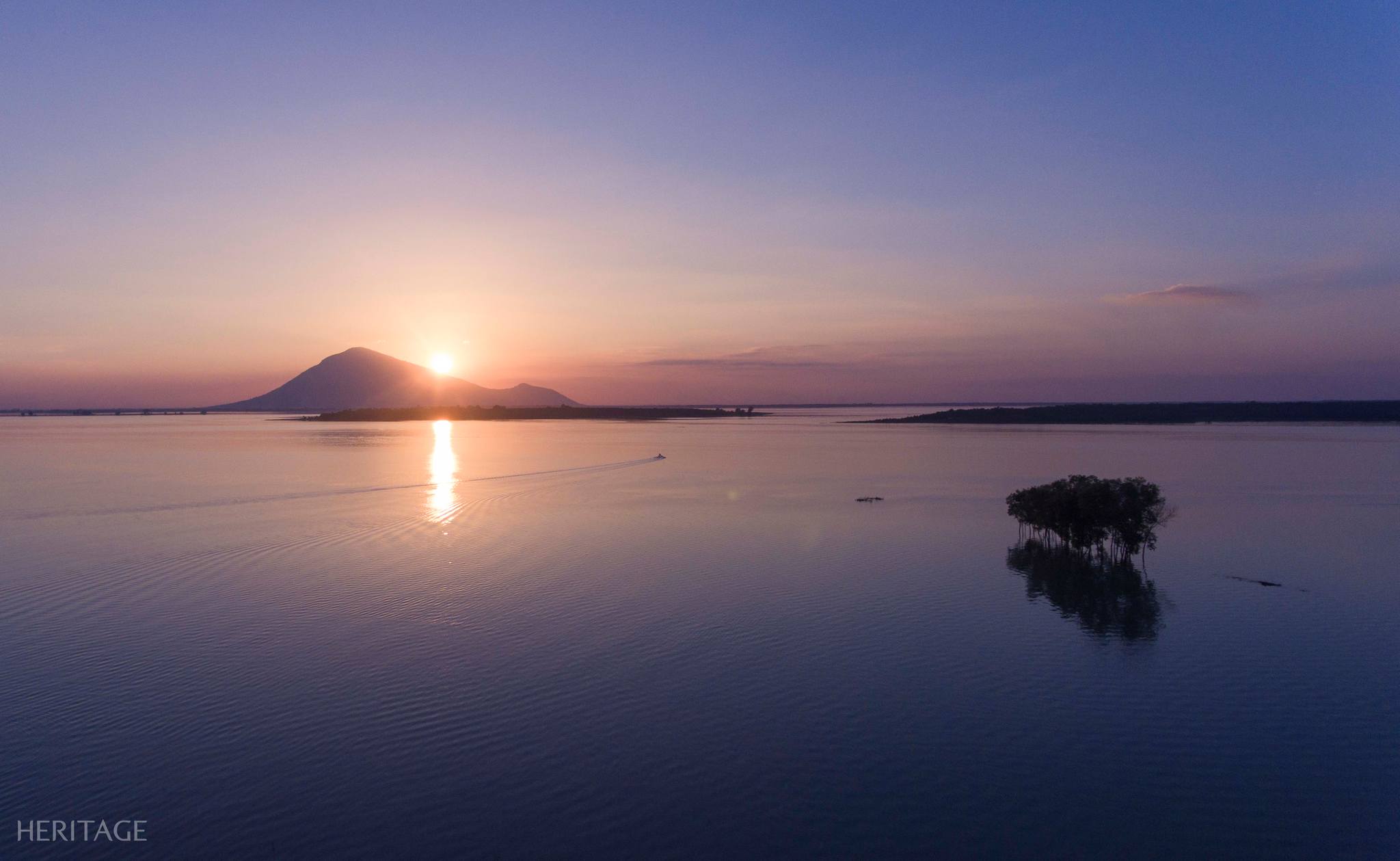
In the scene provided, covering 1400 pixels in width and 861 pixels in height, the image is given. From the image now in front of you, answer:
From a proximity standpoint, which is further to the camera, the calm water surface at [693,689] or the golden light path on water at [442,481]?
the golden light path on water at [442,481]

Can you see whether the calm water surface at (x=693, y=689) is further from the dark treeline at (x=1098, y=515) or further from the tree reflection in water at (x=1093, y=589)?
the dark treeline at (x=1098, y=515)

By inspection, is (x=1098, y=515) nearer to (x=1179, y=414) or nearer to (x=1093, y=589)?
(x=1093, y=589)

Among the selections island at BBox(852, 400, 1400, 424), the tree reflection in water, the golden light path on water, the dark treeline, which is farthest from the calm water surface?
island at BBox(852, 400, 1400, 424)

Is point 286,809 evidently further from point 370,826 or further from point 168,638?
point 168,638

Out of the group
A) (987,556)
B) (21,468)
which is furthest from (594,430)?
(987,556)

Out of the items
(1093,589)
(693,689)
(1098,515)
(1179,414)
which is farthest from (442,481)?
(1179,414)

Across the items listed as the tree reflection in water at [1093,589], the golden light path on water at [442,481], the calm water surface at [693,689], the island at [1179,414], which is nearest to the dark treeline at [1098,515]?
the tree reflection in water at [1093,589]
